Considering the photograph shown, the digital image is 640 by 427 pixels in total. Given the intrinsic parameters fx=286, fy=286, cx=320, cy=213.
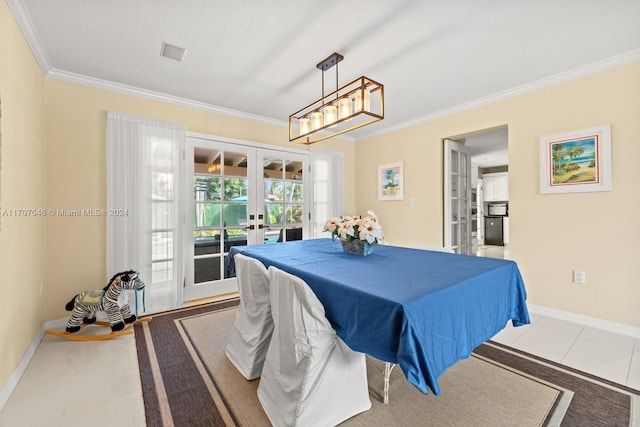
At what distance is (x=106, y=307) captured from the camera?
2.52 meters

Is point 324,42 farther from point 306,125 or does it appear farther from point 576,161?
point 576,161

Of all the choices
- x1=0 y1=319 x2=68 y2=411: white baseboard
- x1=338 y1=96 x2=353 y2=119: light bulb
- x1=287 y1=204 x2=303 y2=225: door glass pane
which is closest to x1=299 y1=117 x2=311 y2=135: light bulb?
x1=338 y1=96 x2=353 y2=119: light bulb

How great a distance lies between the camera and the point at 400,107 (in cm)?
368

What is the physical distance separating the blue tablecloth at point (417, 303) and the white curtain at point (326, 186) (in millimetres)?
2634

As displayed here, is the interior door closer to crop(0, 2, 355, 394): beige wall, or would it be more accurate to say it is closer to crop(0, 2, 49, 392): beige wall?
crop(0, 2, 355, 394): beige wall

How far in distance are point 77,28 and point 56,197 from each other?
1.53m

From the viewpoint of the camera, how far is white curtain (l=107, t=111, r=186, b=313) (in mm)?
2908

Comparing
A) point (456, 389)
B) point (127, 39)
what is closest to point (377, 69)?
point (127, 39)

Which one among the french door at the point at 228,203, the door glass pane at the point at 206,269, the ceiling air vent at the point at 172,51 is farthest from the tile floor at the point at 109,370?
the ceiling air vent at the point at 172,51

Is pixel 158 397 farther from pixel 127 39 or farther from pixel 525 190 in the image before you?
pixel 525 190

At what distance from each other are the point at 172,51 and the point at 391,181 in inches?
130

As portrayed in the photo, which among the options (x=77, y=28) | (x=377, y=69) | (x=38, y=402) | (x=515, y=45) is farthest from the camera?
(x=377, y=69)

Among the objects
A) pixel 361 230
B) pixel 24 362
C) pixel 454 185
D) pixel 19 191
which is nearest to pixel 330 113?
pixel 361 230

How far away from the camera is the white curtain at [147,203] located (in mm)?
2908
